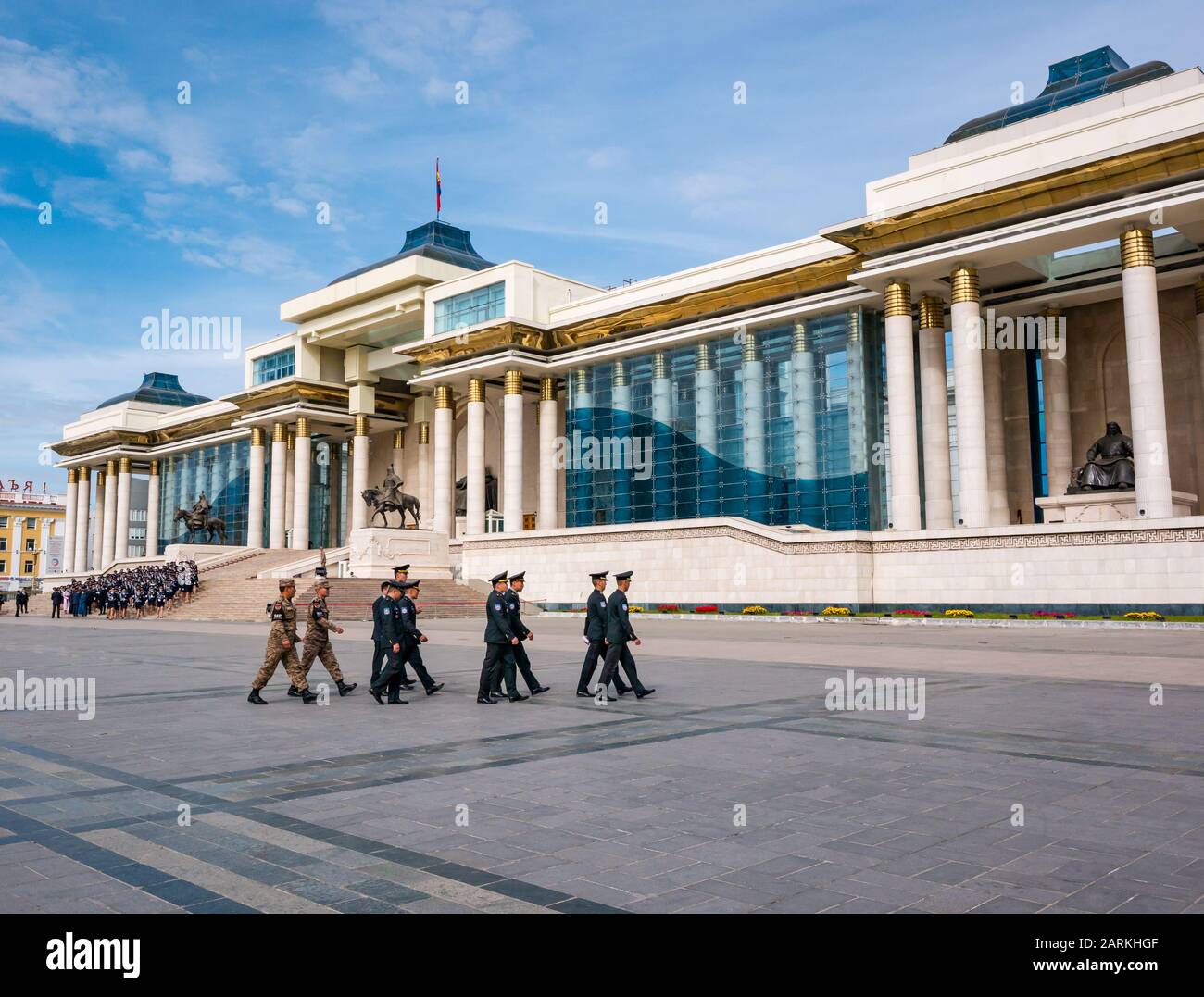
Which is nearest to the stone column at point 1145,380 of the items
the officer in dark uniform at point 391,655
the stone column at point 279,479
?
the officer in dark uniform at point 391,655

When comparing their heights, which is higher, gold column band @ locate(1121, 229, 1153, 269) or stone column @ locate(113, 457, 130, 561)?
gold column band @ locate(1121, 229, 1153, 269)

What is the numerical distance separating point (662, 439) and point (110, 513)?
54871 mm

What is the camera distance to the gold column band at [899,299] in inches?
1359

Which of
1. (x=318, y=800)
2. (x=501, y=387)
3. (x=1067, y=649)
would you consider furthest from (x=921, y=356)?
(x=318, y=800)

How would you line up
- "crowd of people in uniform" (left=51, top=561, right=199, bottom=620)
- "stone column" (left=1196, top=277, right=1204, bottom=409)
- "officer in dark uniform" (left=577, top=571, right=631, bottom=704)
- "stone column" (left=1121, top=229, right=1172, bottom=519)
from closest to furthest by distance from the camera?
"officer in dark uniform" (left=577, top=571, right=631, bottom=704)
"stone column" (left=1121, top=229, right=1172, bottom=519)
"stone column" (left=1196, top=277, right=1204, bottom=409)
"crowd of people in uniform" (left=51, top=561, right=199, bottom=620)

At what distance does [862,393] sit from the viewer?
38.8 metres

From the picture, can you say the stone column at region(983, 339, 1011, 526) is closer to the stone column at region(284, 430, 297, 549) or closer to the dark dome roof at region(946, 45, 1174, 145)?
the dark dome roof at region(946, 45, 1174, 145)

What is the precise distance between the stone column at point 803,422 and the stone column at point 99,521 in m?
63.4

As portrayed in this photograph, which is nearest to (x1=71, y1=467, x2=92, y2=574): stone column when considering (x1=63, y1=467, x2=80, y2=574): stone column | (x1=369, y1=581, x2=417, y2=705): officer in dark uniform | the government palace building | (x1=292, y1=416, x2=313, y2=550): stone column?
(x1=63, y1=467, x2=80, y2=574): stone column

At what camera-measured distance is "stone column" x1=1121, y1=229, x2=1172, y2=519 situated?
92.9 ft

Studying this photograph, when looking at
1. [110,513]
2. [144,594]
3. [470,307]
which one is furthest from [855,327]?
[110,513]

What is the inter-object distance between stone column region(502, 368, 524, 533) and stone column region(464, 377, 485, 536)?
5.22 ft

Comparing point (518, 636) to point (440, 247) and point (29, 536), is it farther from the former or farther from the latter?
point (29, 536)
